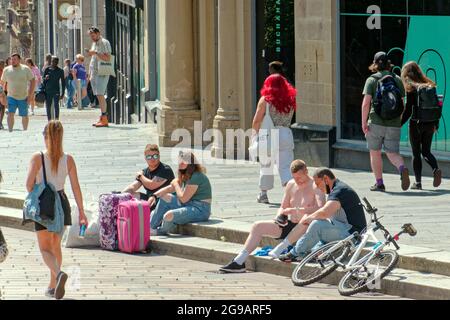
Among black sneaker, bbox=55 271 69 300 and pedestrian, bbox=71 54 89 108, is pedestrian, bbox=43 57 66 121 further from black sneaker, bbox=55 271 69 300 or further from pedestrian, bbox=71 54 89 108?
black sneaker, bbox=55 271 69 300

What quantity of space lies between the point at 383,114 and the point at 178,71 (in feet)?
26.2

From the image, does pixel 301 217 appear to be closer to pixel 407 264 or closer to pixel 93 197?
pixel 407 264

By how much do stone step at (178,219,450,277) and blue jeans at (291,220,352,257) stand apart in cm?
Answer: 55

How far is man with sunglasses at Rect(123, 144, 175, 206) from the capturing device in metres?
16.1

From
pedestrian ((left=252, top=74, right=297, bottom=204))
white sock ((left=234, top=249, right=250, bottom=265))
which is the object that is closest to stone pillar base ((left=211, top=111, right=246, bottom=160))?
pedestrian ((left=252, top=74, right=297, bottom=204))

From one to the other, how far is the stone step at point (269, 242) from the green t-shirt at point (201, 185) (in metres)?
0.28

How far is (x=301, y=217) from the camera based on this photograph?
13992 millimetres

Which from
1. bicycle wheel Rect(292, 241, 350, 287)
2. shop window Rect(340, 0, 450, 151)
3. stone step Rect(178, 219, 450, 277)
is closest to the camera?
stone step Rect(178, 219, 450, 277)

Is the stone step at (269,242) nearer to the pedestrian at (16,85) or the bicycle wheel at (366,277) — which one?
the bicycle wheel at (366,277)

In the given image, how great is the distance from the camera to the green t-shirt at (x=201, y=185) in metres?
15.5

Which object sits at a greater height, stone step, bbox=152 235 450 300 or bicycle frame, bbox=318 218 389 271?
bicycle frame, bbox=318 218 389 271

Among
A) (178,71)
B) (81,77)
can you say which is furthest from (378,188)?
(81,77)

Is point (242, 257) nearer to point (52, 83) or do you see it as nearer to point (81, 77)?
point (52, 83)

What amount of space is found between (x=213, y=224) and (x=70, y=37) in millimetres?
41198
